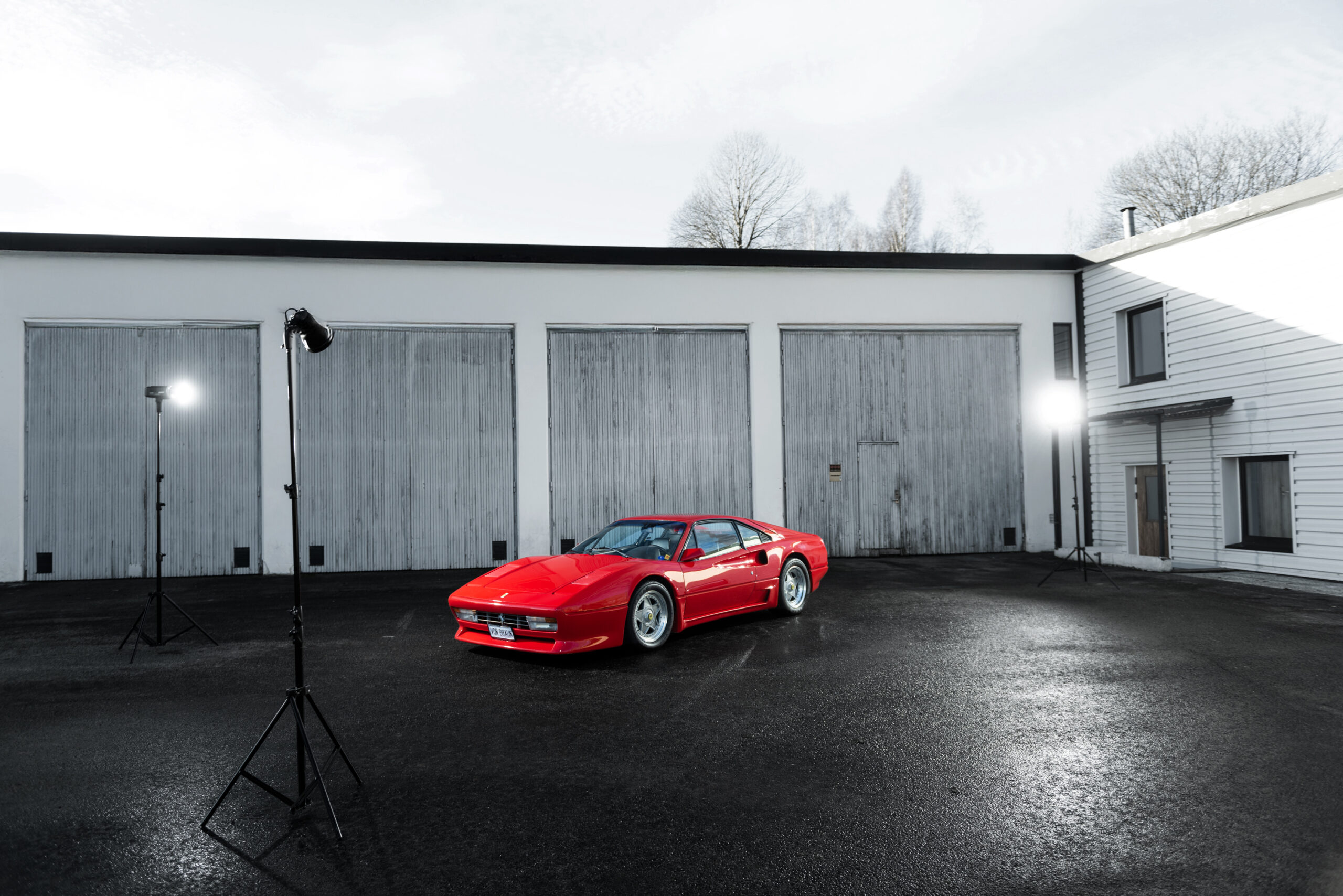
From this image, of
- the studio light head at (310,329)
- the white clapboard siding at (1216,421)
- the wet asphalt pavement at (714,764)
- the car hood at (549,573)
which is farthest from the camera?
the white clapboard siding at (1216,421)

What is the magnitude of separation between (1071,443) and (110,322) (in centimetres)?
1825

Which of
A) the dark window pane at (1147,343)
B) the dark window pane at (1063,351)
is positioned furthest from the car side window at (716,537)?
the dark window pane at (1063,351)

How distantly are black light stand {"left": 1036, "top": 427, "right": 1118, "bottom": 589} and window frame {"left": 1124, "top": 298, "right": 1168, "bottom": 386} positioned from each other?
5.17 ft

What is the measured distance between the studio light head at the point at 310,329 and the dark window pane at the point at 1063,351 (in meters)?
15.7

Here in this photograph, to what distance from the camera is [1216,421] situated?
43.8ft

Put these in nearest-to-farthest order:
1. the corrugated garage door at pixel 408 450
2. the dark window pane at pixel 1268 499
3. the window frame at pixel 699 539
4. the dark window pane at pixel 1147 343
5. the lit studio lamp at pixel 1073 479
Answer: the window frame at pixel 699 539
the lit studio lamp at pixel 1073 479
the dark window pane at pixel 1268 499
the corrugated garage door at pixel 408 450
the dark window pane at pixel 1147 343

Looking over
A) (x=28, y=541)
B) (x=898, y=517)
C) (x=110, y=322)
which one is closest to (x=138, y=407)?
(x=110, y=322)

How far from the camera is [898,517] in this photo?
15883 millimetres

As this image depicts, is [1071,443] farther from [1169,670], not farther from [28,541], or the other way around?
[28,541]

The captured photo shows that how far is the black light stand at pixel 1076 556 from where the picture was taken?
37.9 feet

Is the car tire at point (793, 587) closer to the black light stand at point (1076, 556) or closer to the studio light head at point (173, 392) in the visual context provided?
the black light stand at point (1076, 556)

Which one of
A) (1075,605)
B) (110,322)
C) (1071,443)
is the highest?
(110,322)

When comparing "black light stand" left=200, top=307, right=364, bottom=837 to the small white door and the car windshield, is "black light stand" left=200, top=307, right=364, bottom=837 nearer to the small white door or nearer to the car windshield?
the car windshield

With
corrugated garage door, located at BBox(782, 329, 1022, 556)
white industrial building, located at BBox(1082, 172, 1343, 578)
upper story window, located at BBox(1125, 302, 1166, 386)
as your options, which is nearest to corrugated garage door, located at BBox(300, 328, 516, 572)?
corrugated garage door, located at BBox(782, 329, 1022, 556)
